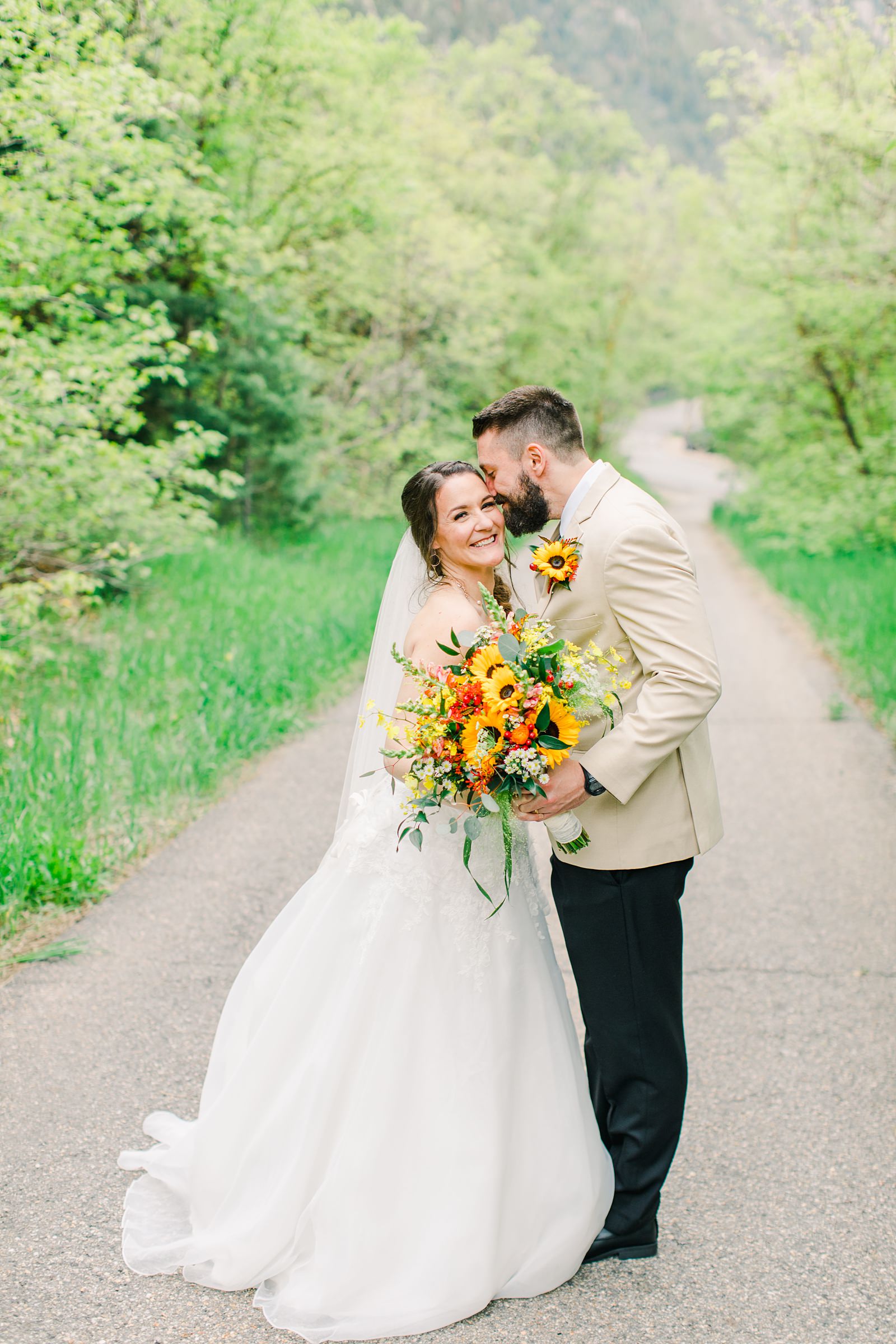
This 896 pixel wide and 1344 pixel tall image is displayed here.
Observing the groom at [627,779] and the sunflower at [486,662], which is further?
the groom at [627,779]

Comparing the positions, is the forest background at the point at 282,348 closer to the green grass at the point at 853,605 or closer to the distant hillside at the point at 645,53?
the green grass at the point at 853,605

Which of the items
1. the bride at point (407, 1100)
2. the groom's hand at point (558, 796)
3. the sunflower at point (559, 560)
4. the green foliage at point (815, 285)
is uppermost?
the green foliage at point (815, 285)

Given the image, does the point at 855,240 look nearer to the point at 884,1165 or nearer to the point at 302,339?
the point at 302,339

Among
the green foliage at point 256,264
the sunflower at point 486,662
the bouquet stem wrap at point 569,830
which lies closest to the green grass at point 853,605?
the green foliage at point 256,264

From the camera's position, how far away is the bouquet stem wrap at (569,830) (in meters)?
2.60

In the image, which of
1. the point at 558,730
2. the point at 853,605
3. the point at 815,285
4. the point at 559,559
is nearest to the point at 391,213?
the point at 815,285

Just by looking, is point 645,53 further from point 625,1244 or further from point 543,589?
point 625,1244

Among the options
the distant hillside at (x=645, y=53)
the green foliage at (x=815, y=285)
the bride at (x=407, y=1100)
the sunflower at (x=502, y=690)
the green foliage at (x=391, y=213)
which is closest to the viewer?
the sunflower at (x=502, y=690)

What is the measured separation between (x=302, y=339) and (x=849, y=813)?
48.6 feet

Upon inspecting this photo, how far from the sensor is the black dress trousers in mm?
2762

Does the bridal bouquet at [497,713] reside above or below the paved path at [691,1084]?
above

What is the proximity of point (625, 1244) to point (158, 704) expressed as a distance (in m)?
5.34

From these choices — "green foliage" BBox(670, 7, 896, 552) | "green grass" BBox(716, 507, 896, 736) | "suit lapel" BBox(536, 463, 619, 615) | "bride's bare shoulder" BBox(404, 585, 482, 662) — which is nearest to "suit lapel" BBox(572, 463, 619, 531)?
"suit lapel" BBox(536, 463, 619, 615)

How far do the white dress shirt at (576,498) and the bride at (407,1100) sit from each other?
21 centimetres
